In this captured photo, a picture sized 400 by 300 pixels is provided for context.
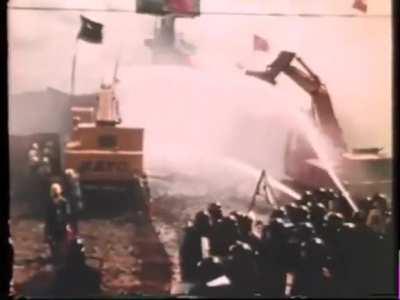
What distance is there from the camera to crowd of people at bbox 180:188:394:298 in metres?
2.09

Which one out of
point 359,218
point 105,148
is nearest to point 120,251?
point 105,148

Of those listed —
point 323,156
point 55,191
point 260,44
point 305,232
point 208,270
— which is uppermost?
point 260,44

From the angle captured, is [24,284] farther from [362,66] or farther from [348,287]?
[362,66]

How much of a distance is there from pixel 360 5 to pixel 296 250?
744mm

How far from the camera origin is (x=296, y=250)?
2.12 m

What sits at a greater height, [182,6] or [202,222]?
[182,6]

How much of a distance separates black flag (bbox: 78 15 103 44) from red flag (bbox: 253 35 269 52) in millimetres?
439

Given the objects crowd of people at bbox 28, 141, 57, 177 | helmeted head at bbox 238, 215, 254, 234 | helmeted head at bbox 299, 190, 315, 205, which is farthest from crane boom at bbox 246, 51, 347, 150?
crowd of people at bbox 28, 141, 57, 177

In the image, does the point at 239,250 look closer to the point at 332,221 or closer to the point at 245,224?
the point at 245,224

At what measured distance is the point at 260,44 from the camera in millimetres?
2166

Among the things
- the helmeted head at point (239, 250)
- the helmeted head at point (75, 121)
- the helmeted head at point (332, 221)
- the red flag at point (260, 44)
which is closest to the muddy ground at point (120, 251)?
the helmeted head at point (239, 250)

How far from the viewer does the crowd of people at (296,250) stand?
2.09 metres

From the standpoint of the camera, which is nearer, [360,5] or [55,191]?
[55,191]

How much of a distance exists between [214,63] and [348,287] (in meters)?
0.74
